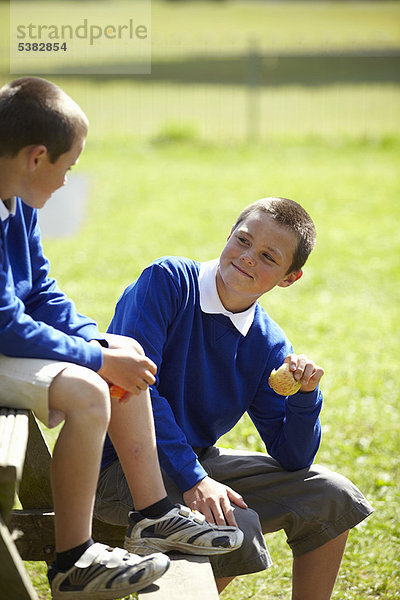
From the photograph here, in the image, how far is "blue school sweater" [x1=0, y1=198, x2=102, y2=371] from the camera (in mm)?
2182

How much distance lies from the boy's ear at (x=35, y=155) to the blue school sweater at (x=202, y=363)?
0.66 meters

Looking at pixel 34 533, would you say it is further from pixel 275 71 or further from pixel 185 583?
pixel 275 71

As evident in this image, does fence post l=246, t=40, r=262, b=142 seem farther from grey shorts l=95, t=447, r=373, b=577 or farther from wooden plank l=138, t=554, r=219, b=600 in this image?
wooden plank l=138, t=554, r=219, b=600

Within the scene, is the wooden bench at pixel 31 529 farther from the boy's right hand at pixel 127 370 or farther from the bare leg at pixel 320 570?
the bare leg at pixel 320 570

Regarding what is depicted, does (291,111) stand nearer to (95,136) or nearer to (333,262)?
(95,136)

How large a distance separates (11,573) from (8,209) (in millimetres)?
956

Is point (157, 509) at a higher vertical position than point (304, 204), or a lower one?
lower

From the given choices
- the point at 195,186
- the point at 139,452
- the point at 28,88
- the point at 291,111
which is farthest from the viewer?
the point at 291,111

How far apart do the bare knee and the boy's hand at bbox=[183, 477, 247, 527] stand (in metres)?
0.51

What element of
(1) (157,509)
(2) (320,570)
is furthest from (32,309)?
(2) (320,570)

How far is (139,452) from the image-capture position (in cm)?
240

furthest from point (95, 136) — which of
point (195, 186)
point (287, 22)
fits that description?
point (287, 22)

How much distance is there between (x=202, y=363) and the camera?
9.18ft

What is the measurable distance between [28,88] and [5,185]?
265 mm
